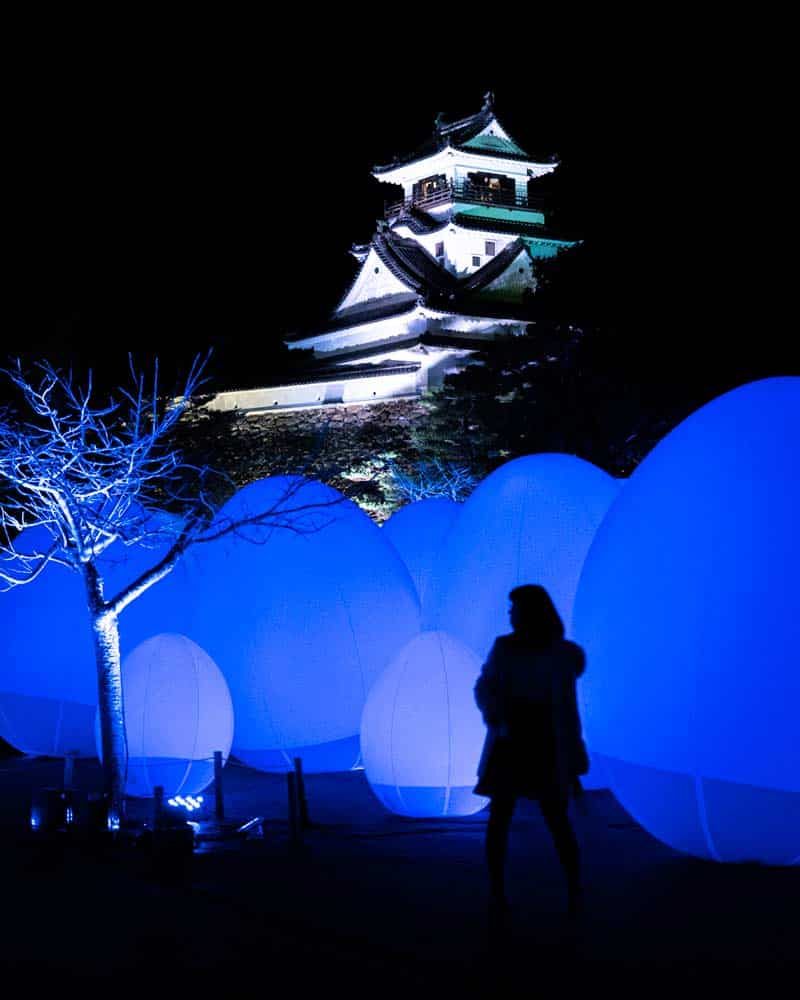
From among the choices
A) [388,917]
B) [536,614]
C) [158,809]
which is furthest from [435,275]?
[388,917]

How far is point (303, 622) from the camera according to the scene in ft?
35.1

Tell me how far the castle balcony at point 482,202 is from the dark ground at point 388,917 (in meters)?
37.6

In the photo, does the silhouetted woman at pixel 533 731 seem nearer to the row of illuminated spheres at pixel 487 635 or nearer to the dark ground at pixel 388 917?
the dark ground at pixel 388 917

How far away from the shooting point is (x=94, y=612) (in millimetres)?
9445

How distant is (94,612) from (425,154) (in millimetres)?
37925

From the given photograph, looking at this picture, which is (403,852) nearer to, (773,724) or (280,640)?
(773,724)

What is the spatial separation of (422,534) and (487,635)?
4.40 meters

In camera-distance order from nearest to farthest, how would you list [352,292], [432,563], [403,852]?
1. [403,852]
2. [432,563]
3. [352,292]

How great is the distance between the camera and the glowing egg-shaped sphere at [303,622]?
1062 cm

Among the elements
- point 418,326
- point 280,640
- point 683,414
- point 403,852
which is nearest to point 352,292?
point 418,326

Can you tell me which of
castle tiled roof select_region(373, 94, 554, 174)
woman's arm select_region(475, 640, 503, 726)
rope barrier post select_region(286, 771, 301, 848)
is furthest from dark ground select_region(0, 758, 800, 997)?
castle tiled roof select_region(373, 94, 554, 174)

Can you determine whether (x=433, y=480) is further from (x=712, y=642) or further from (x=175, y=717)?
(x=712, y=642)

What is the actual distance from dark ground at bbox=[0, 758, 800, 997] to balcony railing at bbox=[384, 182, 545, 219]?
37.6 meters

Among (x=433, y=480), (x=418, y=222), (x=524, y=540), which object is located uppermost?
(x=418, y=222)
